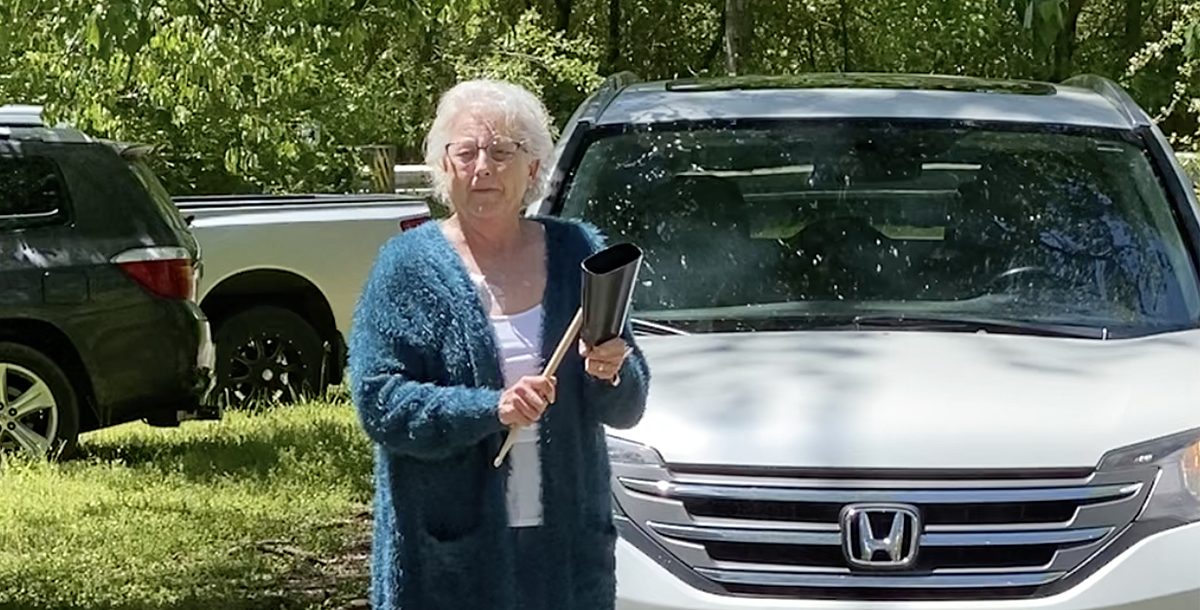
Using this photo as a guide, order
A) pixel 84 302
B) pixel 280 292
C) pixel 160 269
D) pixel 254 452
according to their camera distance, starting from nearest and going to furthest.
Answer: pixel 84 302, pixel 160 269, pixel 254 452, pixel 280 292

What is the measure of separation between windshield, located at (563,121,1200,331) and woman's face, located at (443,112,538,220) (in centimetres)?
158

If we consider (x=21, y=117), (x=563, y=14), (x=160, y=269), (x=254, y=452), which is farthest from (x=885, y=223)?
(x=563, y=14)

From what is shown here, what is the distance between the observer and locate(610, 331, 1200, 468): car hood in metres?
3.46

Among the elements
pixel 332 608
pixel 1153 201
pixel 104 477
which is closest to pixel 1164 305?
pixel 1153 201

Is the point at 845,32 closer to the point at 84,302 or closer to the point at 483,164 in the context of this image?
the point at 84,302

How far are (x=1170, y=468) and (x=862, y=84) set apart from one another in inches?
82.1

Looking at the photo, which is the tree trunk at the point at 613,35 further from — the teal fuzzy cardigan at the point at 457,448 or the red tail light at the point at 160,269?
the teal fuzzy cardigan at the point at 457,448

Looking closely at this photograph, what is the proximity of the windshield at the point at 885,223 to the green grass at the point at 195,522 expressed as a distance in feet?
6.62

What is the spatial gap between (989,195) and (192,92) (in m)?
5.31

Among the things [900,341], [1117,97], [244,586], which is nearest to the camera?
[900,341]

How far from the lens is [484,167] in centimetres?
286

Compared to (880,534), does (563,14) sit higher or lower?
lower

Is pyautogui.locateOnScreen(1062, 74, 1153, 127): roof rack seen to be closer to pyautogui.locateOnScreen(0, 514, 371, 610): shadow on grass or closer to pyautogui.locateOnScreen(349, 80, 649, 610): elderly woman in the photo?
pyautogui.locateOnScreen(349, 80, 649, 610): elderly woman

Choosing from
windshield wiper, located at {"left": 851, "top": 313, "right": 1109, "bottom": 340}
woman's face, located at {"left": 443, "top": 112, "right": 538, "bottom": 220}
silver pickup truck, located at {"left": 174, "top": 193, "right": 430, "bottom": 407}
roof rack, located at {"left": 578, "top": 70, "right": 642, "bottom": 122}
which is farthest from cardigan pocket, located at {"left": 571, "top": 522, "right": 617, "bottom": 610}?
silver pickup truck, located at {"left": 174, "top": 193, "right": 430, "bottom": 407}
